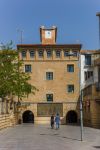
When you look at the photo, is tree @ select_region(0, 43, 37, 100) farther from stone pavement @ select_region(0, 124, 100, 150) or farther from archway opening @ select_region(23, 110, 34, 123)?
stone pavement @ select_region(0, 124, 100, 150)

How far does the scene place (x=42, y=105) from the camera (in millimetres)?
68500

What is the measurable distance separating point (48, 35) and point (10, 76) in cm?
1789

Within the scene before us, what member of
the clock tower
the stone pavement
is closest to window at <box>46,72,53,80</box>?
the clock tower

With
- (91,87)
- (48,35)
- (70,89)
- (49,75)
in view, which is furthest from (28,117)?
(91,87)

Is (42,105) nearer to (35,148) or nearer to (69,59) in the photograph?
(69,59)

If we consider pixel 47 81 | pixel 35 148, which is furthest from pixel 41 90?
pixel 35 148

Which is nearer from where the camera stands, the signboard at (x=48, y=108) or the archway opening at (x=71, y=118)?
the signboard at (x=48, y=108)

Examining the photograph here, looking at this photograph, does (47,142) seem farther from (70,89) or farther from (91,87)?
(70,89)

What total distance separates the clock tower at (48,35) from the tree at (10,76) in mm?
11784

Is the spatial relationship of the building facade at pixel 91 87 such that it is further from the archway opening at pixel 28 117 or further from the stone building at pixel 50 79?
the archway opening at pixel 28 117

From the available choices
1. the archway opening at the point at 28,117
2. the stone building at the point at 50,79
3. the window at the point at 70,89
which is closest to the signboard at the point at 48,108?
the stone building at the point at 50,79

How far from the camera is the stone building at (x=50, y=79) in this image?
68.4 meters

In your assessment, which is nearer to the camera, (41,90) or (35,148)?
(35,148)

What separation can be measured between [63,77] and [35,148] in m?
42.6
